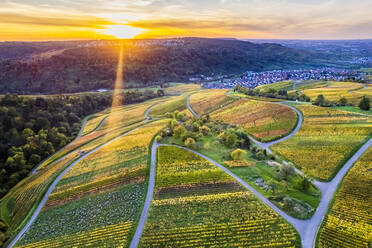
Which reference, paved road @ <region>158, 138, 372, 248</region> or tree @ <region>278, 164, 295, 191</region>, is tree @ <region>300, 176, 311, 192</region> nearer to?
paved road @ <region>158, 138, 372, 248</region>

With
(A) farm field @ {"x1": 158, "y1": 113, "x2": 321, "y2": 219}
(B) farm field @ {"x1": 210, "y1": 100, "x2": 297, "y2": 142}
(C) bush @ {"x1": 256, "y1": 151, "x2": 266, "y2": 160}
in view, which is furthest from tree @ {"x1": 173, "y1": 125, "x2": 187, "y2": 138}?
(B) farm field @ {"x1": 210, "y1": 100, "x2": 297, "y2": 142}

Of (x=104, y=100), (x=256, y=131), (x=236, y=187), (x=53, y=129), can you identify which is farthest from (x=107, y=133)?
(x=104, y=100)

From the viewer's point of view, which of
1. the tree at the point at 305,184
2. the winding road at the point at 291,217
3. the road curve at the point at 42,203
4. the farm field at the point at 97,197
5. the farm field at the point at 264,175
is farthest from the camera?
the road curve at the point at 42,203

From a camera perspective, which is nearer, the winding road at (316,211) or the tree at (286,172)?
the winding road at (316,211)

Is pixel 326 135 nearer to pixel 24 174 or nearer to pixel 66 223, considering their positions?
pixel 66 223

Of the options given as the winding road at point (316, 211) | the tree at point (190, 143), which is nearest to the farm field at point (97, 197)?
the winding road at point (316, 211)

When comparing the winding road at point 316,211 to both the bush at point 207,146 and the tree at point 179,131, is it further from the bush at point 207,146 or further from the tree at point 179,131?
the tree at point 179,131

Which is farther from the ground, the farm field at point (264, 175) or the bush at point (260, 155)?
the bush at point (260, 155)
